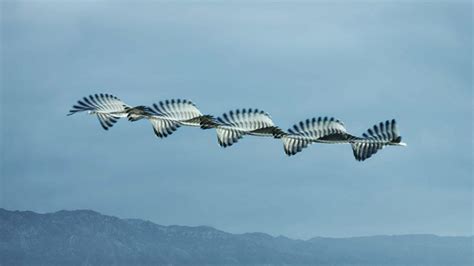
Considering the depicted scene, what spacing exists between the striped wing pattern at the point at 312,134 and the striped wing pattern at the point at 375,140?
705mm

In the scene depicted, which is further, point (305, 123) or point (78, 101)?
point (78, 101)

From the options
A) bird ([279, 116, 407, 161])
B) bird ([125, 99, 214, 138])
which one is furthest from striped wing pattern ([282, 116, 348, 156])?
bird ([125, 99, 214, 138])

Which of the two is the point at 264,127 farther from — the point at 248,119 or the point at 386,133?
the point at 386,133

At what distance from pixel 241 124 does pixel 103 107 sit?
6630 millimetres

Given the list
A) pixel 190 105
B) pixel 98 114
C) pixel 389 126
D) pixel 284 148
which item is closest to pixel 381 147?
pixel 389 126

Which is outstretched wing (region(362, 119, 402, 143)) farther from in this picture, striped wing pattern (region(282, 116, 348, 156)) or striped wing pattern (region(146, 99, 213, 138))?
striped wing pattern (region(146, 99, 213, 138))

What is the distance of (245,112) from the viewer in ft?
137

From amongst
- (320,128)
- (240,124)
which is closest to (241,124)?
(240,124)

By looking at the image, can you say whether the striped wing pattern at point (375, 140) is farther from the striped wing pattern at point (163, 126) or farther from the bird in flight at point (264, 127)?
the striped wing pattern at point (163, 126)

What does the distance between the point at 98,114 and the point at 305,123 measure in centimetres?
924

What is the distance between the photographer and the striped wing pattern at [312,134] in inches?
1642

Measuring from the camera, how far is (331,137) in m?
41.8

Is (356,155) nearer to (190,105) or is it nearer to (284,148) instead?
(284,148)

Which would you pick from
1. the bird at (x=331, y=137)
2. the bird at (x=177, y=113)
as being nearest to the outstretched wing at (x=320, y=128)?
the bird at (x=331, y=137)
